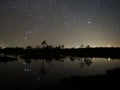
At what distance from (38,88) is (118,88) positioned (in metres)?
13.0

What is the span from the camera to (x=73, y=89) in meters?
31.5

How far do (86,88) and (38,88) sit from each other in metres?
8.11

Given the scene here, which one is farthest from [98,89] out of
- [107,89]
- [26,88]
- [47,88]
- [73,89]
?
[26,88]

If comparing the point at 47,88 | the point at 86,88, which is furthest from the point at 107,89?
the point at 47,88

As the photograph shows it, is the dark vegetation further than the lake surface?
No

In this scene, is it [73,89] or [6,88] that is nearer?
[73,89]

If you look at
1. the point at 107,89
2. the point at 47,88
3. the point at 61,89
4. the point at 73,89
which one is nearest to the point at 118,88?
the point at 107,89

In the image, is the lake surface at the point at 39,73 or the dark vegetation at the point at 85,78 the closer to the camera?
the dark vegetation at the point at 85,78

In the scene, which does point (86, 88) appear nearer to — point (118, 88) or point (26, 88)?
point (118, 88)

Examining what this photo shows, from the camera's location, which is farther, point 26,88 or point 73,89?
point 26,88

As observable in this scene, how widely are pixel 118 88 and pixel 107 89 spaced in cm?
174

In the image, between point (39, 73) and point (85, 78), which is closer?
point (85, 78)

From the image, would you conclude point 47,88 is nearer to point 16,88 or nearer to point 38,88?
point 38,88

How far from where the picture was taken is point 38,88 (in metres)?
33.6
